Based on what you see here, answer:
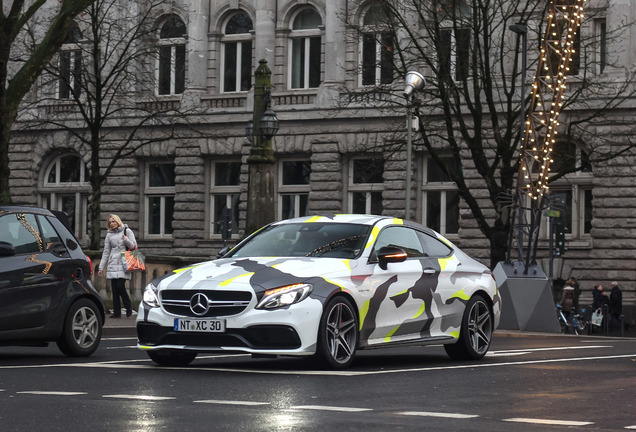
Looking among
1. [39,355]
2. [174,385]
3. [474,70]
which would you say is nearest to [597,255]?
[474,70]

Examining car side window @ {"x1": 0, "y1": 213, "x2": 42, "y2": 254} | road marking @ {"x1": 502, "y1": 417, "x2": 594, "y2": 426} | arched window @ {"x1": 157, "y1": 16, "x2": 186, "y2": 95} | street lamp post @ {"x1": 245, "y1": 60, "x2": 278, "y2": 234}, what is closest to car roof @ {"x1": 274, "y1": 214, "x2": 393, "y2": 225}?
car side window @ {"x1": 0, "y1": 213, "x2": 42, "y2": 254}

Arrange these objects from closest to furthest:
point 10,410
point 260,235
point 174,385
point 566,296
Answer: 1. point 10,410
2. point 174,385
3. point 260,235
4. point 566,296

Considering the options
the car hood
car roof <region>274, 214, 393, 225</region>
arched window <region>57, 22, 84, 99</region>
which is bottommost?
the car hood

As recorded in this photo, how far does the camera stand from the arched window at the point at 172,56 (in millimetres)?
51656

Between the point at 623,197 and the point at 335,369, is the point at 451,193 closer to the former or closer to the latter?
the point at 623,197

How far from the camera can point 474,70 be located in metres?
37.6

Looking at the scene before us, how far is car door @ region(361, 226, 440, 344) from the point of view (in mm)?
13773

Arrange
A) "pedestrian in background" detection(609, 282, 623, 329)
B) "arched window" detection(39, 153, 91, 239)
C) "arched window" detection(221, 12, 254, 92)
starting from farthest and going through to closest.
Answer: "arched window" detection(39, 153, 91, 239) → "arched window" detection(221, 12, 254, 92) → "pedestrian in background" detection(609, 282, 623, 329)

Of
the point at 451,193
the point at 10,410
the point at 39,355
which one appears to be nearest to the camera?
the point at 10,410

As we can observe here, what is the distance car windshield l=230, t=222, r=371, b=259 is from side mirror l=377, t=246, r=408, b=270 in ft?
0.64

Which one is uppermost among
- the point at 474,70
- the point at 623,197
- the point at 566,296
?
the point at 474,70

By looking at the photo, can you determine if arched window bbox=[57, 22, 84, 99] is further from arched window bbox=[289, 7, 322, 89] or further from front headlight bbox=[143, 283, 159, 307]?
front headlight bbox=[143, 283, 159, 307]

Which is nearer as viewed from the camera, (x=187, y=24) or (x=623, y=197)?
(x=623, y=197)

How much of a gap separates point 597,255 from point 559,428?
3510 centimetres
